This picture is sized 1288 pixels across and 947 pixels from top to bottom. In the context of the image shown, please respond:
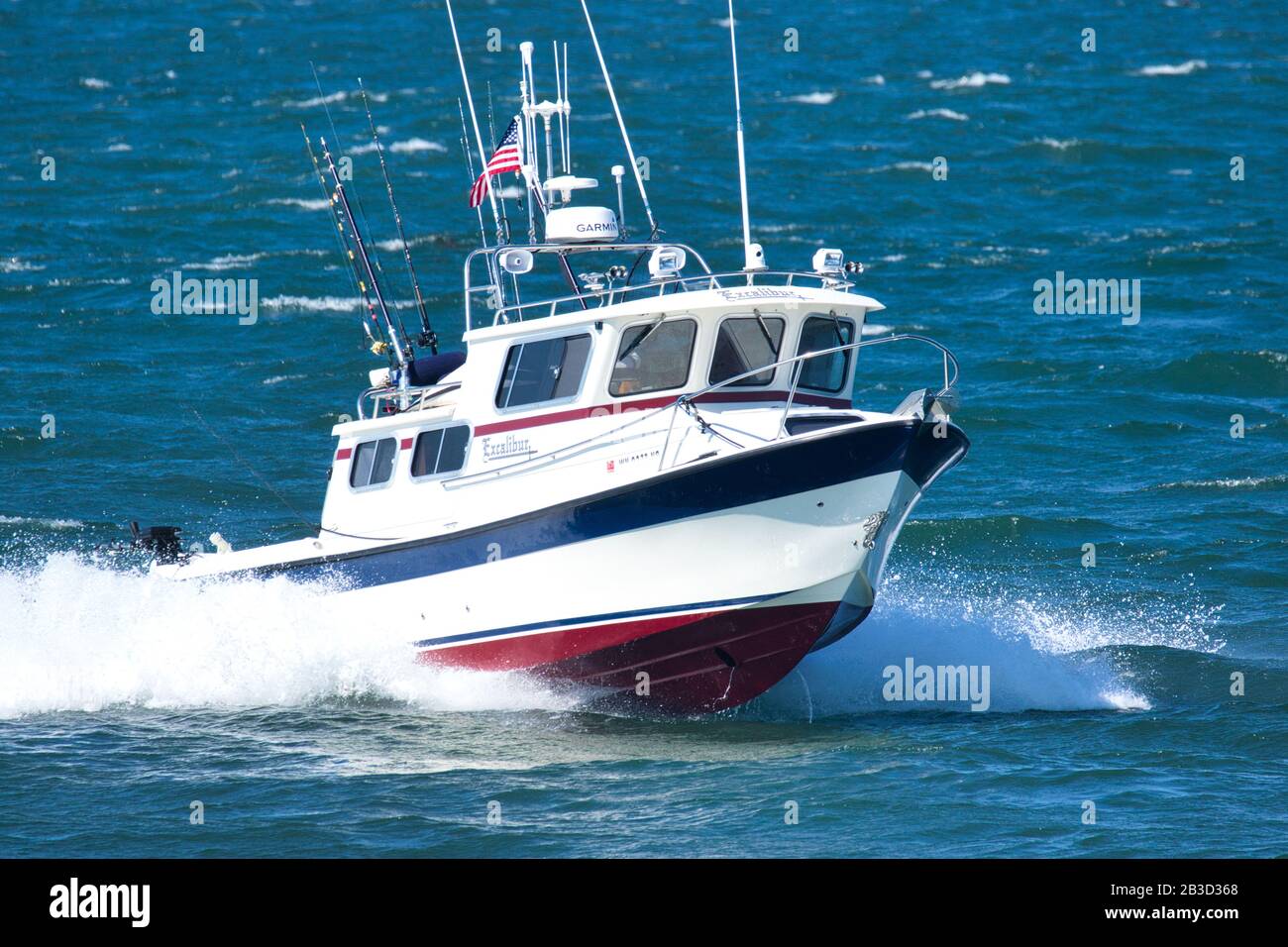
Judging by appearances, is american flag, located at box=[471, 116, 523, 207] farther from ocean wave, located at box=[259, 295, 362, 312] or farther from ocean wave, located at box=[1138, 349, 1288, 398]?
ocean wave, located at box=[1138, 349, 1288, 398]

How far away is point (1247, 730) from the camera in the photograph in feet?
45.8

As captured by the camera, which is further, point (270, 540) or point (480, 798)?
point (270, 540)

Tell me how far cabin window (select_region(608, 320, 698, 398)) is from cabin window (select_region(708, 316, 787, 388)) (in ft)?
0.91

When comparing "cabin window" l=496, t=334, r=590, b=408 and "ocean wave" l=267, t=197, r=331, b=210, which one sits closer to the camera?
"cabin window" l=496, t=334, r=590, b=408

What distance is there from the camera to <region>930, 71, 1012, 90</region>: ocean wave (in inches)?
1710

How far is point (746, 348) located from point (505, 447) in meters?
2.35

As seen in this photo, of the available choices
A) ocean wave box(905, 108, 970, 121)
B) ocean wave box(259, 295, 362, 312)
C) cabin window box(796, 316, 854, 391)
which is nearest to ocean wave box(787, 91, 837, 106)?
ocean wave box(905, 108, 970, 121)

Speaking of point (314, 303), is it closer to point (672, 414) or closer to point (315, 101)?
point (315, 101)

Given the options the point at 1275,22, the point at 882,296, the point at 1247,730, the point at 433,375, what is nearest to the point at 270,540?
the point at 433,375

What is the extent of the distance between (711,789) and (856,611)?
2291 mm

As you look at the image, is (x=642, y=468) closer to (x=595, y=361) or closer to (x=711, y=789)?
(x=595, y=361)

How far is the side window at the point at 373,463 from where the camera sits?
15.1 m

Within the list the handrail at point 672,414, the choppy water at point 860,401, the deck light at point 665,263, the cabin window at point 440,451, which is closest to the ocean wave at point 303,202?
the choppy water at point 860,401

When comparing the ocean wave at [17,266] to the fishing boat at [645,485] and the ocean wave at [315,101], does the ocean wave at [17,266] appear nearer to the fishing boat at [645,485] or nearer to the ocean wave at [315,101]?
the ocean wave at [315,101]
